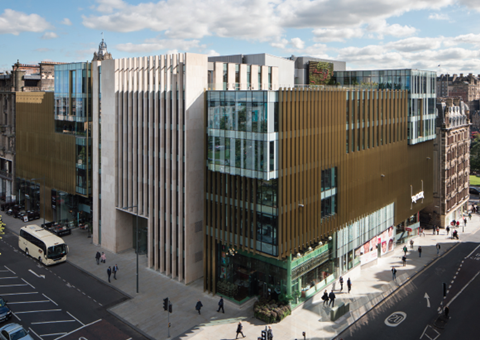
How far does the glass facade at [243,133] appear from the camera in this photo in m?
34.4

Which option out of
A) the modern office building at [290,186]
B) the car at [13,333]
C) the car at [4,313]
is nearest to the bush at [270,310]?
the modern office building at [290,186]

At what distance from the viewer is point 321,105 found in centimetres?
3888

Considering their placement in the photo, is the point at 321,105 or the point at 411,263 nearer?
the point at 321,105

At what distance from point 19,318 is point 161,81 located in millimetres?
25614

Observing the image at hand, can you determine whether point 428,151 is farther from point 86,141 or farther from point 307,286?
point 86,141

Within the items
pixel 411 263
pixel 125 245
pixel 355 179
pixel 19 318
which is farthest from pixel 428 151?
pixel 19 318

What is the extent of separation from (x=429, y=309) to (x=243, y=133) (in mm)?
24302

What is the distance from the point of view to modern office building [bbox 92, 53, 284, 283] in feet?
137

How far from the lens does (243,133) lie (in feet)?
119

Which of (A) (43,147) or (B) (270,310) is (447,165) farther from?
(A) (43,147)

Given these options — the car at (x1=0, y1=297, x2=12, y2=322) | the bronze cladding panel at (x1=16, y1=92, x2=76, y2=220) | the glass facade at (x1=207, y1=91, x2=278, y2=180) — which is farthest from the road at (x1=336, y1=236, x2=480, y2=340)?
the bronze cladding panel at (x1=16, y1=92, x2=76, y2=220)

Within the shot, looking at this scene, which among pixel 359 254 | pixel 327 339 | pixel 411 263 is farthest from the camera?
pixel 411 263

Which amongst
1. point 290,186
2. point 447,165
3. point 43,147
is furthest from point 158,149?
point 447,165

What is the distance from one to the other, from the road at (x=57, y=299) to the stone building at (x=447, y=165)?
51557 millimetres
